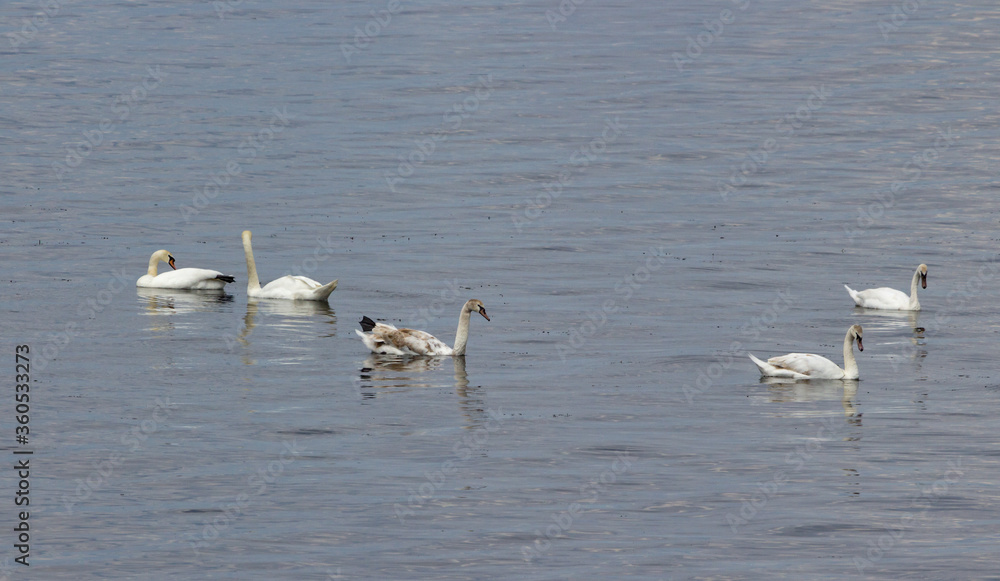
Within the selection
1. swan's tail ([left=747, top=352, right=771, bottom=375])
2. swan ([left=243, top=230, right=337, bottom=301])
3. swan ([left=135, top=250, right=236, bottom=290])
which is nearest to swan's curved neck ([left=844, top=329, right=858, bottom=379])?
swan's tail ([left=747, top=352, right=771, bottom=375])

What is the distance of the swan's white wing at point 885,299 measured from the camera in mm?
28625

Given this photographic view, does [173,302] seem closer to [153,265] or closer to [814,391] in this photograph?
[153,265]

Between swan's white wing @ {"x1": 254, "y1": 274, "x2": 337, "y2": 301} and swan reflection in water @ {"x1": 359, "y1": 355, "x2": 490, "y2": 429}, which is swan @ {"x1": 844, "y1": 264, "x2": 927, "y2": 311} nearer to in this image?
swan reflection in water @ {"x1": 359, "y1": 355, "x2": 490, "y2": 429}

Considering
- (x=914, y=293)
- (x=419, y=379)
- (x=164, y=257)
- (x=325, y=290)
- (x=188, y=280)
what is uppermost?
(x=164, y=257)

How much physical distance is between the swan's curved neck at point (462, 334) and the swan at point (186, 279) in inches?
300

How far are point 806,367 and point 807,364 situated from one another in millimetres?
56

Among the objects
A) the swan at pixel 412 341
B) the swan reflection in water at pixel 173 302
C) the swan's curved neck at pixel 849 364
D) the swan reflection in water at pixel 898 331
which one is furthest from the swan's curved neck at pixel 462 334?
the swan reflection in water at pixel 898 331

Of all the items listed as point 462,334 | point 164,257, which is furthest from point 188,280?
point 462,334

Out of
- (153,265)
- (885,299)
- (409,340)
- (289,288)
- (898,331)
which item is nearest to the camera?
(409,340)

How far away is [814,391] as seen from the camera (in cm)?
2245

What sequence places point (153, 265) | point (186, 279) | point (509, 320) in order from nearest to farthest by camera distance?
point (509, 320) → point (186, 279) → point (153, 265)

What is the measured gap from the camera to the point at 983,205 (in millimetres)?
40438

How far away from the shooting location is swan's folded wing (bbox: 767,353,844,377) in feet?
74.9

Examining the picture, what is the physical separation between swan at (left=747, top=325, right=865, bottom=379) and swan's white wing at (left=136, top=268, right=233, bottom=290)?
11.7m
